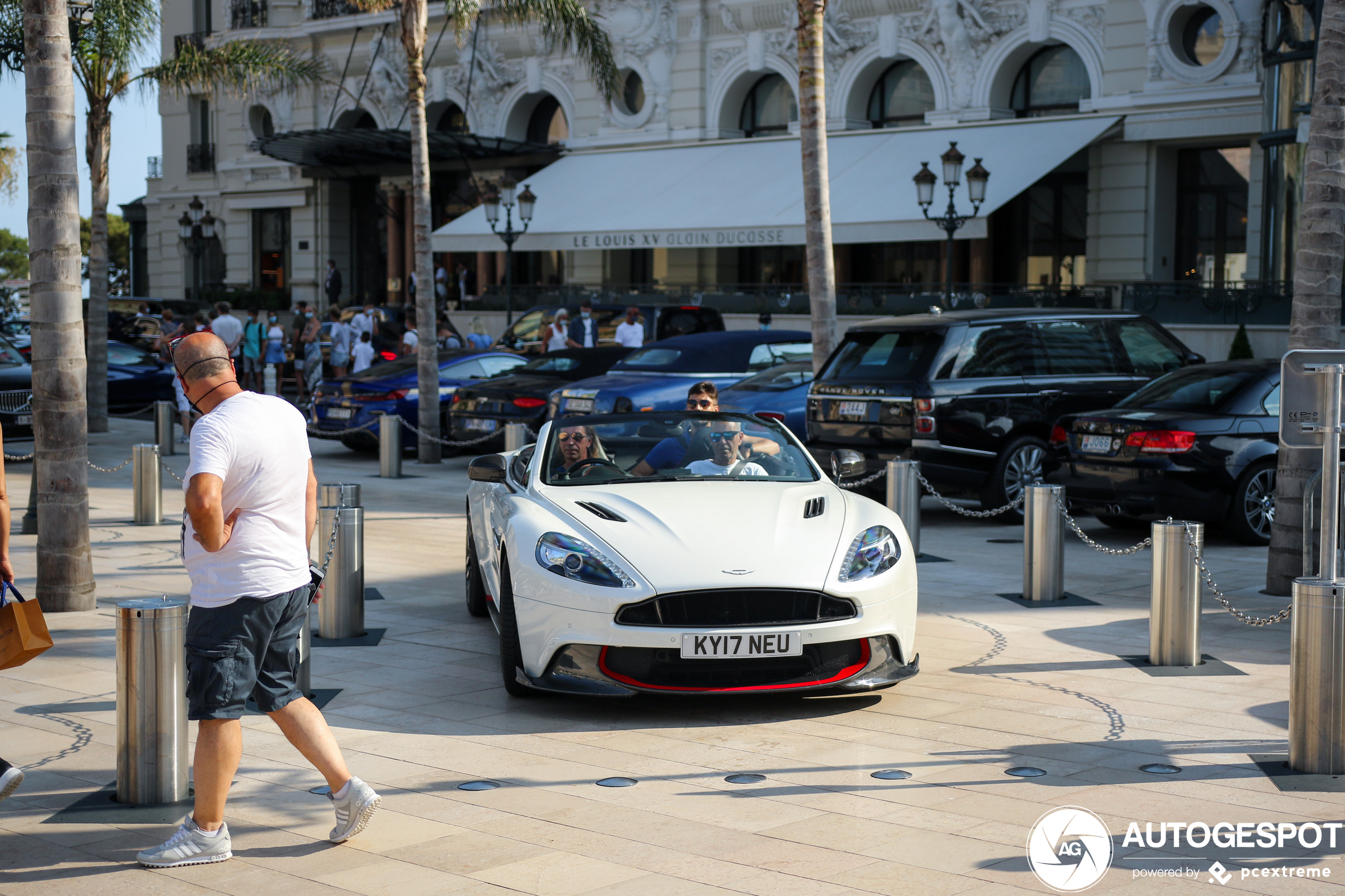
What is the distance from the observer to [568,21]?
20312 millimetres

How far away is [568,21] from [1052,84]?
42.0 feet

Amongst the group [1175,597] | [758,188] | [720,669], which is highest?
[758,188]

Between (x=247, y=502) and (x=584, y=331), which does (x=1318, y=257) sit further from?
(x=584, y=331)

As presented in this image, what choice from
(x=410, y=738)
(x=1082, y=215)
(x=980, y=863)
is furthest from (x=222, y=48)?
(x=980, y=863)

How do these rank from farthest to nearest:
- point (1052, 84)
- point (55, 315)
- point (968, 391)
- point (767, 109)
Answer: point (767, 109), point (1052, 84), point (968, 391), point (55, 315)

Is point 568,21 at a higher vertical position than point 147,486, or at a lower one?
higher

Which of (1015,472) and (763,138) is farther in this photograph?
(763,138)

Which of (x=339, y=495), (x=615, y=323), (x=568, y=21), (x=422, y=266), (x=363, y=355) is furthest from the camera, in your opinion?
(x=363, y=355)

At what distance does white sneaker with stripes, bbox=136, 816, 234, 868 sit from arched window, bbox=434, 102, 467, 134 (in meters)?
36.5

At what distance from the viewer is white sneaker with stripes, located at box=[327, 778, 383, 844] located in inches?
193

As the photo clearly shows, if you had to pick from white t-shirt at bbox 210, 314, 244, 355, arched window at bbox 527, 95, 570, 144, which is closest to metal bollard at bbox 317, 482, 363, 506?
white t-shirt at bbox 210, 314, 244, 355

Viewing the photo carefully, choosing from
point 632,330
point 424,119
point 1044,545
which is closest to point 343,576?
point 1044,545

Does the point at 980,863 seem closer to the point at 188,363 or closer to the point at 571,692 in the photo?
the point at 571,692

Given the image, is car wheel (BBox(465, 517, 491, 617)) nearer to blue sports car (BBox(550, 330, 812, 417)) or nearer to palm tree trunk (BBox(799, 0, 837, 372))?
blue sports car (BBox(550, 330, 812, 417))
